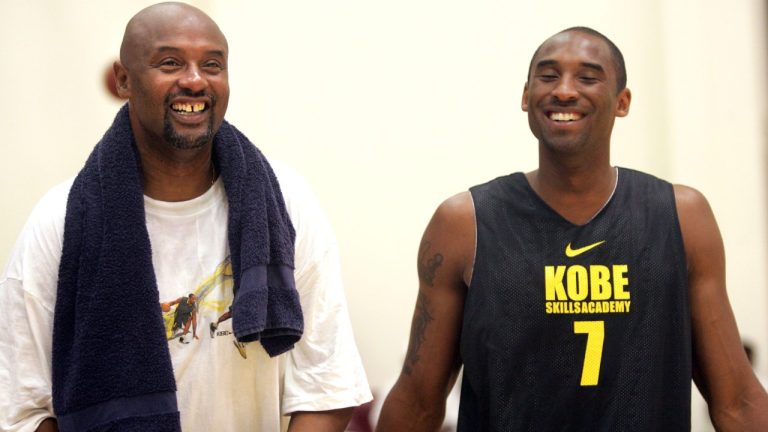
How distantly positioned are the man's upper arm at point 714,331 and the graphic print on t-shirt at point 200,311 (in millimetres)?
964

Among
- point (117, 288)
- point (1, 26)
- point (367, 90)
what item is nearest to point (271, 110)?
point (367, 90)

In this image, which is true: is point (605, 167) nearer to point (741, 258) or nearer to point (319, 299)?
point (319, 299)

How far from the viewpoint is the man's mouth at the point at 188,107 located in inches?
77.2

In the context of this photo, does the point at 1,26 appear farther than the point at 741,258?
No

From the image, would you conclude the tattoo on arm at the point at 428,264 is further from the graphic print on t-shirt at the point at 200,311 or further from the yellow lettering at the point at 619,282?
the graphic print on t-shirt at the point at 200,311

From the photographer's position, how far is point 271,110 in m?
3.67

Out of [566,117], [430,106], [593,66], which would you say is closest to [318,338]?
[566,117]

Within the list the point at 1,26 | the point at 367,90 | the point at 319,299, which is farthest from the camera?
the point at 367,90

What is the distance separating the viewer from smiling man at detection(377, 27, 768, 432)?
86.3 inches

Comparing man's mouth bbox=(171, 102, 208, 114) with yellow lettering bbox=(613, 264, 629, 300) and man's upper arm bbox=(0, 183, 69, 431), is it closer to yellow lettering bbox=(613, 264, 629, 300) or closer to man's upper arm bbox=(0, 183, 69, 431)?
man's upper arm bbox=(0, 183, 69, 431)

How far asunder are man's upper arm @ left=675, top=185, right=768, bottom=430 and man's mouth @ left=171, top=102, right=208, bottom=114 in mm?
1043

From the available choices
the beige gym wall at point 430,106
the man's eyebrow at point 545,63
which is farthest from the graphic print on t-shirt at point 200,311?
the beige gym wall at point 430,106

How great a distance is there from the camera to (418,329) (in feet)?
7.60

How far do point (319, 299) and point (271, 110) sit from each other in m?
1.66
